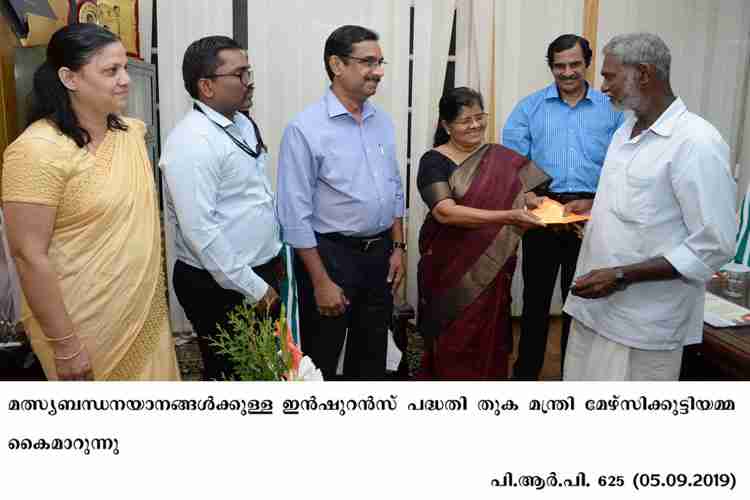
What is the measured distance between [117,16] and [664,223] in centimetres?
229

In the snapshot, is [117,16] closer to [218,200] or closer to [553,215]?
[218,200]

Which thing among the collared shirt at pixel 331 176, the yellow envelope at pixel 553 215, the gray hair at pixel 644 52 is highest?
the gray hair at pixel 644 52

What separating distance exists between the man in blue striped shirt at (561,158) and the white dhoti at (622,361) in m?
0.89

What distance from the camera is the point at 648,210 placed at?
1.74 m

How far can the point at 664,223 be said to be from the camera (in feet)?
5.72

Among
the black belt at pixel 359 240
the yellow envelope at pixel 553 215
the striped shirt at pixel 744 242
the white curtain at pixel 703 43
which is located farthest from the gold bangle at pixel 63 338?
the white curtain at pixel 703 43

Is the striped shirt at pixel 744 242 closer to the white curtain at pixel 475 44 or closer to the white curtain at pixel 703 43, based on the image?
the white curtain at pixel 703 43

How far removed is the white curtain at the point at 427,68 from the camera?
357cm

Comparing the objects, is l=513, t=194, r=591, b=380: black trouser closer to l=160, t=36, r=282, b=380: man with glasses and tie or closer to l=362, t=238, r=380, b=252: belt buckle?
l=362, t=238, r=380, b=252: belt buckle

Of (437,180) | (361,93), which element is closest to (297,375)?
(361,93)

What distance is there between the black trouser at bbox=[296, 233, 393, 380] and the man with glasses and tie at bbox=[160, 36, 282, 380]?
10.5 inches

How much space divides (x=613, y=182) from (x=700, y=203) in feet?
0.84

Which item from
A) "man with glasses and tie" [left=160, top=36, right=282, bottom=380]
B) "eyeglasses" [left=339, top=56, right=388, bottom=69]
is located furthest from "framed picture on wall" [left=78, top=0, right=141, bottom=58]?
"eyeglasses" [left=339, top=56, right=388, bottom=69]

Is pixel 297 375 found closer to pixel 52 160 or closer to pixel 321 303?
pixel 52 160
